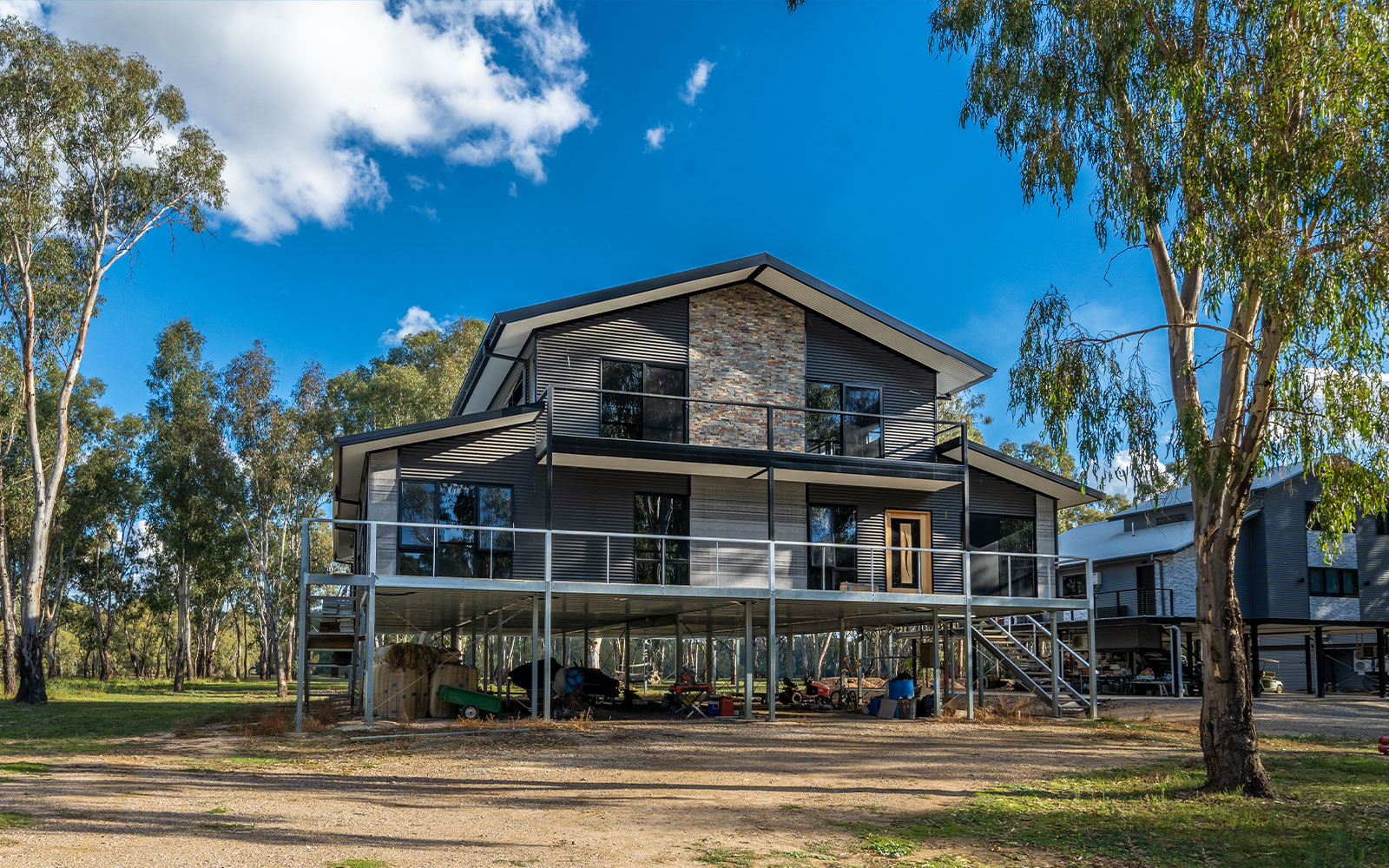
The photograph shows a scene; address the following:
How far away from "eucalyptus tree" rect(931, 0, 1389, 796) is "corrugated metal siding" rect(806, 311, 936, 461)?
34.5 ft

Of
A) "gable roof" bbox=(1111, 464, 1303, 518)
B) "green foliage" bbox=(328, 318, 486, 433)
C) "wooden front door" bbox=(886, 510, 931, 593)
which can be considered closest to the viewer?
"wooden front door" bbox=(886, 510, 931, 593)

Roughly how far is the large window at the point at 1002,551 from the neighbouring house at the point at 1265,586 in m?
11.3

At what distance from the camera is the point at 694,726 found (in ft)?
62.0

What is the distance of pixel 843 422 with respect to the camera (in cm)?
2388

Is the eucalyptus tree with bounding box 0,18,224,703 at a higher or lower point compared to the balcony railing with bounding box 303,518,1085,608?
higher

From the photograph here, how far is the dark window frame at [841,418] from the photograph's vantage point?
23.5 meters

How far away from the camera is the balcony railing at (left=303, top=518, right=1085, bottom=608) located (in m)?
20.2

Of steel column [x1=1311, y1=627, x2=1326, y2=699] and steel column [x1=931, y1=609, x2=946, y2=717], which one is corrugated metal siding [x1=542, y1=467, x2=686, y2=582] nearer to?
steel column [x1=931, y1=609, x2=946, y2=717]

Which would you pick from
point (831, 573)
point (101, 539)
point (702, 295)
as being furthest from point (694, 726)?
point (101, 539)

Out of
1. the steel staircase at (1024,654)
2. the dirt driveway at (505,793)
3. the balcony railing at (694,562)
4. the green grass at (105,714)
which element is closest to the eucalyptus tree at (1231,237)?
the dirt driveway at (505,793)

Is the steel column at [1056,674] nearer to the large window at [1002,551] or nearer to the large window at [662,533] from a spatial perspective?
the large window at [1002,551]

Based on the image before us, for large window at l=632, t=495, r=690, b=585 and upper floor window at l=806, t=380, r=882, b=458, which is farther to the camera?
upper floor window at l=806, t=380, r=882, b=458

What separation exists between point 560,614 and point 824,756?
12.9 metres

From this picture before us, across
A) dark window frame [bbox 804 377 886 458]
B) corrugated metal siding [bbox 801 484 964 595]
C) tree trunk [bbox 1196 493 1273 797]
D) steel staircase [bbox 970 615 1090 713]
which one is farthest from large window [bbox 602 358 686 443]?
tree trunk [bbox 1196 493 1273 797]
